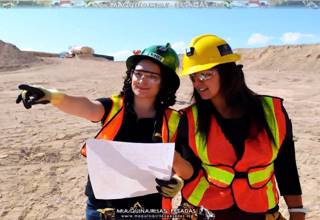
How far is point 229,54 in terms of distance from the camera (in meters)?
2.28

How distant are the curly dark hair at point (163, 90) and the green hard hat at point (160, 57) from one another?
3 cm

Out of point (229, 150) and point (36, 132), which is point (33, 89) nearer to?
point (229, 150)

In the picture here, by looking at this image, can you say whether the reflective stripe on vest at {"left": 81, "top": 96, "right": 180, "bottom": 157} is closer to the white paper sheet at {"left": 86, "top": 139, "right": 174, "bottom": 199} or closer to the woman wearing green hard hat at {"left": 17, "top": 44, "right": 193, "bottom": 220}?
the woman wearing green hard hat at {"left": 17, "top": 44, "right": 193, "bottom": 220}

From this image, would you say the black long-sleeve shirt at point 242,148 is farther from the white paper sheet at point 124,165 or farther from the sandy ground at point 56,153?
the sandy ground at point 56,153

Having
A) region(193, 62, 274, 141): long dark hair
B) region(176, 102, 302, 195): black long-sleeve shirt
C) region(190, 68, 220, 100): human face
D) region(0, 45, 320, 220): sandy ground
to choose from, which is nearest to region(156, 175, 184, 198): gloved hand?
region(176, 102, 302, 195): black long-sleeve shirt

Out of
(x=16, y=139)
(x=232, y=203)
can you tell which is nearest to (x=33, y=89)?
(x=232, y=203)

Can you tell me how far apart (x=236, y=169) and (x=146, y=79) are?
0.64 meters

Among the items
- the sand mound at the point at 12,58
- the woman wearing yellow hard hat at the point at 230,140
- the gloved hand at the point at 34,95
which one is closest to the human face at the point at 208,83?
the woman wearing yellow hard hat at the point at 230,140

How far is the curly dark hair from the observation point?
247 centimetres

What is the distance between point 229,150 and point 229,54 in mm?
457

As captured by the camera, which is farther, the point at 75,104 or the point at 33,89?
the point at 75,104

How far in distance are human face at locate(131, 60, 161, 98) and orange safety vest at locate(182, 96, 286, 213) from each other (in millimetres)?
298

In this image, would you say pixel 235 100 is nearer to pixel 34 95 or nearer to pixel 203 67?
pixel 203 67

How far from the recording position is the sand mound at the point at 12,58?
2436cm
